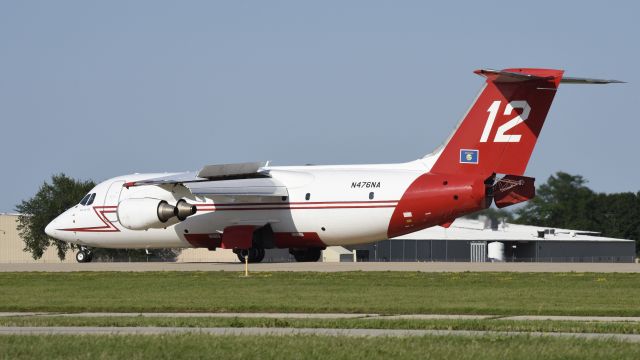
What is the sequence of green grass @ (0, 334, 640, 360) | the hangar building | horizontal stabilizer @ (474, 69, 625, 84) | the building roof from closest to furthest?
1. green grass @ (0, 334, 640, 360)
2. horizontal stabilizer @ (474, 69, 625, 84)
3. the hangar building
4. the building roof

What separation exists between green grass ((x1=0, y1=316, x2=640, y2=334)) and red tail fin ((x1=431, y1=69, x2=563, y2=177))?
77.4 ft

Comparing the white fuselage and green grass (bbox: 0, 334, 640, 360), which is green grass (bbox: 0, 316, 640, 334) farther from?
the white fuselage

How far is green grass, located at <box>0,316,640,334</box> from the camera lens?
21375 mm

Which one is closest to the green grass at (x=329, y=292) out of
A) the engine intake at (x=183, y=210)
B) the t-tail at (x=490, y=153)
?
the t-tail at (x=490, y=153)

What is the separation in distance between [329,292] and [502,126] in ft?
50.7

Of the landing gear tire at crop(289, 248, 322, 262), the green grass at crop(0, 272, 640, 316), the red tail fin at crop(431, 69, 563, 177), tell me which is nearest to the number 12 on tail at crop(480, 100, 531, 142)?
the red tail fin at crop(431, 69, 563, 177)

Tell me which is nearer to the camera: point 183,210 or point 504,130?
point 504,130

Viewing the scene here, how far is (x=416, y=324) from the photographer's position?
2259 centimetres

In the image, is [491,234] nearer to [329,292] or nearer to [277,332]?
[329,292]

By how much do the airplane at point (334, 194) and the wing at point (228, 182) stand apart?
4 cm

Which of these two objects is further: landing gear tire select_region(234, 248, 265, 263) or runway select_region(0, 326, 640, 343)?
landing gear tire select_region(234, 248, 265, 263)

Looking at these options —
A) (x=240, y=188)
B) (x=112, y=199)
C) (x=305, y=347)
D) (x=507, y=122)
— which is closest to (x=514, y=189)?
(x=507, y=122)

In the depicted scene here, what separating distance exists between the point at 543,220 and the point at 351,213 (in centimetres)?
7514

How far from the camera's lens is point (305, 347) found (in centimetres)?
1802
